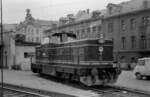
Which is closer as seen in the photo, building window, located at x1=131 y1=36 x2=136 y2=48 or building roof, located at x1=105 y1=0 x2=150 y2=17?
building roof, located at x1=105 y1=0 x2=150 y2=17

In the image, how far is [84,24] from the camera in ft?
187

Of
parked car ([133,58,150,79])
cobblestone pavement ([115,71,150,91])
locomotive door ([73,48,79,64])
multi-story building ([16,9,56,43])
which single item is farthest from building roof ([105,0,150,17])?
multi-story building ([16,9,56,43])

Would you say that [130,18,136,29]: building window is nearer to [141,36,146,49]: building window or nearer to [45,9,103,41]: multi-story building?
[141,36,146,49]: building window

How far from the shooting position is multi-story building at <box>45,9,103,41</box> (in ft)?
175

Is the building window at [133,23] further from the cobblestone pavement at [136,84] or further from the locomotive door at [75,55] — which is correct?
the locomotive door at [75,55]

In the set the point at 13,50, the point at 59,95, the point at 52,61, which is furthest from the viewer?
the point at 13,50

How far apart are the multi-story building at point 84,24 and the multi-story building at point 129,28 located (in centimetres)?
251

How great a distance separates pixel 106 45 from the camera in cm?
1700

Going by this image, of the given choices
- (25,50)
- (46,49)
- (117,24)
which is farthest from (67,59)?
(117,24)

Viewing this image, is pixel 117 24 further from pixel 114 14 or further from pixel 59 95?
pixel 59 95

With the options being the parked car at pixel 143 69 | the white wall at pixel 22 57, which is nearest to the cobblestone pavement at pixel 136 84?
the parked car at pixel 143 69

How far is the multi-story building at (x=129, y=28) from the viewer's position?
140 ft

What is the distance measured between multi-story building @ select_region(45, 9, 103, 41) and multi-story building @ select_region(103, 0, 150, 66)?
251 cm

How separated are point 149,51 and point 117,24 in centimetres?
942
